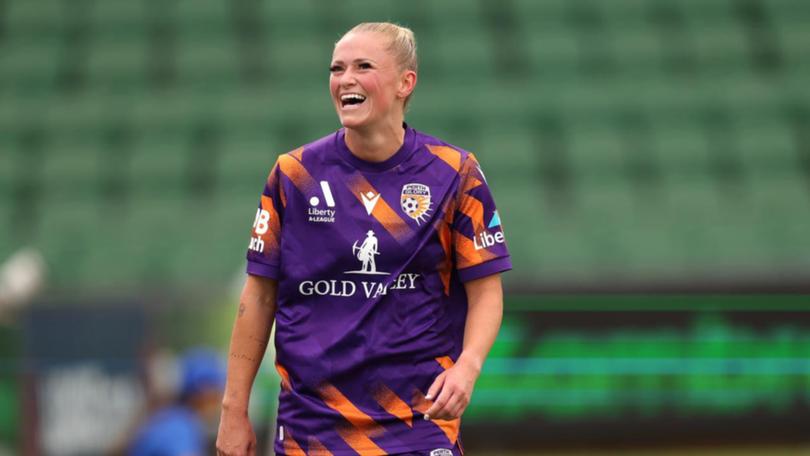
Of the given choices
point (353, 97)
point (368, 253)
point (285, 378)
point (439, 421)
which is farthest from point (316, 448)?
point (353, 97)

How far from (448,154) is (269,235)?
1.87 feet

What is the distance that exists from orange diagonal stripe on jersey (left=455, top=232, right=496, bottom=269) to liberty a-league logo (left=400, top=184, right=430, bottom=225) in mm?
133

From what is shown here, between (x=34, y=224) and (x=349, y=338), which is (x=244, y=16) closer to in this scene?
(x=34, y=224)

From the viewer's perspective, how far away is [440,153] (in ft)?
12.3

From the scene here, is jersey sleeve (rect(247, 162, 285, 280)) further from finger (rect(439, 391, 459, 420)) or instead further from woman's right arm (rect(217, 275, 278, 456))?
finger (rect(439, 391, 459, 420))

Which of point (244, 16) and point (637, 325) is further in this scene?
point (244, 16)

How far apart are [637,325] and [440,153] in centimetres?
443

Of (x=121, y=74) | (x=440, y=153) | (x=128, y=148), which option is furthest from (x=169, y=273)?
(x=440, y=153)

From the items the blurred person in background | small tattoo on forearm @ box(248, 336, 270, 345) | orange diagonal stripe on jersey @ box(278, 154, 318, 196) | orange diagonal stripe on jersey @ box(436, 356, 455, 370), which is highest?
orange diagonal stripe on jersey @ box(278, 154, 318, 196)

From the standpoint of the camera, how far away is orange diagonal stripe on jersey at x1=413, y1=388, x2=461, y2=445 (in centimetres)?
357

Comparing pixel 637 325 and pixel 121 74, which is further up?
pixel 121 74

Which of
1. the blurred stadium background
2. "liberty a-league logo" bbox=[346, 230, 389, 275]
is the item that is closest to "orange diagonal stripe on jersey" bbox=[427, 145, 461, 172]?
"liberty a-league logo" bbox=[346, 230, 389, 275]

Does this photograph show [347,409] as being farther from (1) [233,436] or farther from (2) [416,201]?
(2) [416,201]

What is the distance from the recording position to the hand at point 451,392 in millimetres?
3387
